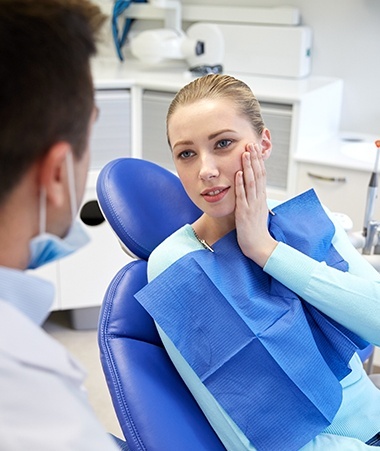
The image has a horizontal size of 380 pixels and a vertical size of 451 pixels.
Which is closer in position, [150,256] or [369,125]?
[150,256]

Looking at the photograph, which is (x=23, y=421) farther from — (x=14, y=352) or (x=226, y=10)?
(x=226, y=10)

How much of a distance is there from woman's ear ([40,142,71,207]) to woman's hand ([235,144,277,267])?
574 mm

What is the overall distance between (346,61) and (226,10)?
0.58 meters

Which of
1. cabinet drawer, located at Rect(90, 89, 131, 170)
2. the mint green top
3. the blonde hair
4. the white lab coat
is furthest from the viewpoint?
cabinet drawer, located at Rect(90, 89, 131, 170)

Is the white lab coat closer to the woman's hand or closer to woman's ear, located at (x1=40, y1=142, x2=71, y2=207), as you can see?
woman's ear, located at (x1=40, y1=142, x2=71, y2=207)

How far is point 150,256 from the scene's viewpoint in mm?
1347

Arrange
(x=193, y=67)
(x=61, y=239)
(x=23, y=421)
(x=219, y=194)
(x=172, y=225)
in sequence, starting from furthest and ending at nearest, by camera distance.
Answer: (x=193, y=67), (x=172, y=225), (x=219, y=194), (x=61, y=239), (x=23, y=421)

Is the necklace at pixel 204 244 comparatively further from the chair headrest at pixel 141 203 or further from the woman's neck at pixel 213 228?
the chair headrest at pixel 141 203

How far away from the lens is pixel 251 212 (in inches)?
50.9

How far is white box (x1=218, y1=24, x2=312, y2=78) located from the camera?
2.65 m

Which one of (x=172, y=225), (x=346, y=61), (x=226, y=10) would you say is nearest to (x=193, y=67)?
(x=226, y=10)

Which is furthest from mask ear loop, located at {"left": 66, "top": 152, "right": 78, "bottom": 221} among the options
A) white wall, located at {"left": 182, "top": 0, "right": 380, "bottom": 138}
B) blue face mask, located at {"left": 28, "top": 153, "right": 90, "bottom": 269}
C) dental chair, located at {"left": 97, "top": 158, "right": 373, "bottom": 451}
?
white wall, located at {"left": 182, "top": 0, "right": 380, "bottom": 138}

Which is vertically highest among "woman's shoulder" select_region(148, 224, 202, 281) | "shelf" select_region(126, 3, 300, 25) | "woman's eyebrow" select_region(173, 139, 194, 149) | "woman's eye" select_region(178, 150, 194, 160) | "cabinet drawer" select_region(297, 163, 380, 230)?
"shelf" select_region(126, 3, 300, 25)

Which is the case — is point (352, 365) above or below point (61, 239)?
below
